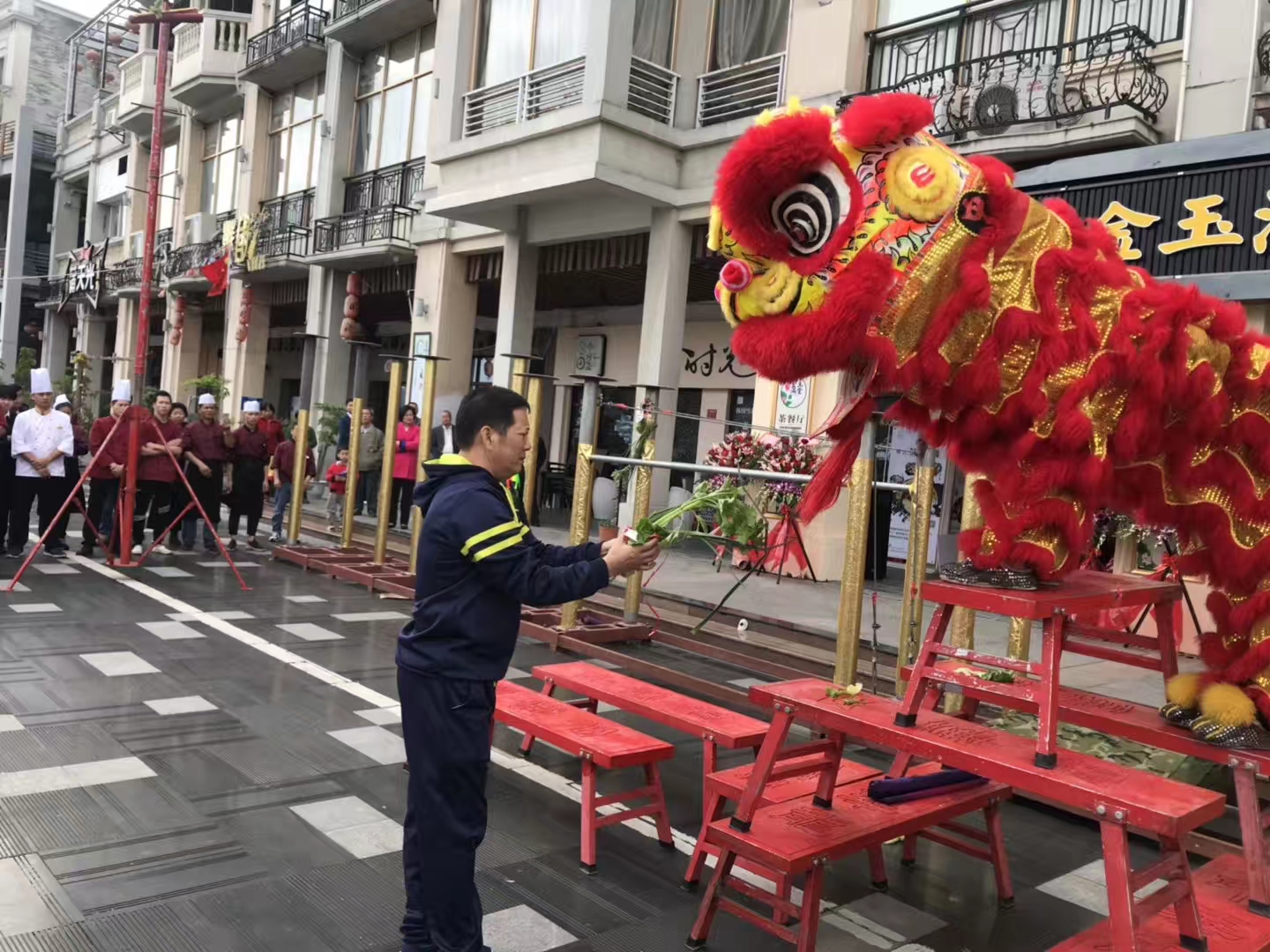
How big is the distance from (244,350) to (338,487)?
340 inches

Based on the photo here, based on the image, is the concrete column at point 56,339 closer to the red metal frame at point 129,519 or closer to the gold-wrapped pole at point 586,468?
the red metal frame at point 129,519

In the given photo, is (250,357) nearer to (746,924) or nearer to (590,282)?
(590,282)

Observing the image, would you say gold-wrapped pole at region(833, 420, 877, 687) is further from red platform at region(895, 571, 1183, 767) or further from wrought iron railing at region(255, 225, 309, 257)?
wrought iron railing at region(255, 225, 309, 257)

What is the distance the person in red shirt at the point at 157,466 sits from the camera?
31.1 feet

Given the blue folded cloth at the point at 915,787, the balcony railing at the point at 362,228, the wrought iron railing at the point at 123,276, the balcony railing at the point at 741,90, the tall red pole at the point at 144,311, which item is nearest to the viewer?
the blue folded cloth at the point at 915,787

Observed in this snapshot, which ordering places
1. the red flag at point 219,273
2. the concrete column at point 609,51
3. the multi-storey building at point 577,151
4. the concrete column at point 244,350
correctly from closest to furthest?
the multi-storey building at point 577,151 → the concrete column at point 609,51 → the red flag at point 219,273 → the concrete column at point 244,350

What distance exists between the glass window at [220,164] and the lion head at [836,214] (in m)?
20.7

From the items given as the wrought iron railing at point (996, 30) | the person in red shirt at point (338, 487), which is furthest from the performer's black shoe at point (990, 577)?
the person in red shirt at point (338, 487)

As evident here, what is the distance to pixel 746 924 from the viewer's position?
321cm

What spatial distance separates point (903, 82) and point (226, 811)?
8.82 metres

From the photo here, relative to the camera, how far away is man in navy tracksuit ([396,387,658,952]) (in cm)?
262

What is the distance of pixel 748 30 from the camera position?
1180 cm

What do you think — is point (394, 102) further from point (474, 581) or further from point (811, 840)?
point (811, 840)

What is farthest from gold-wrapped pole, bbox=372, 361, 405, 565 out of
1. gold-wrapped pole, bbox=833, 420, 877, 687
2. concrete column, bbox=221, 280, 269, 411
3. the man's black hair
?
concrete column, bbox=221, 280, 269, 411
